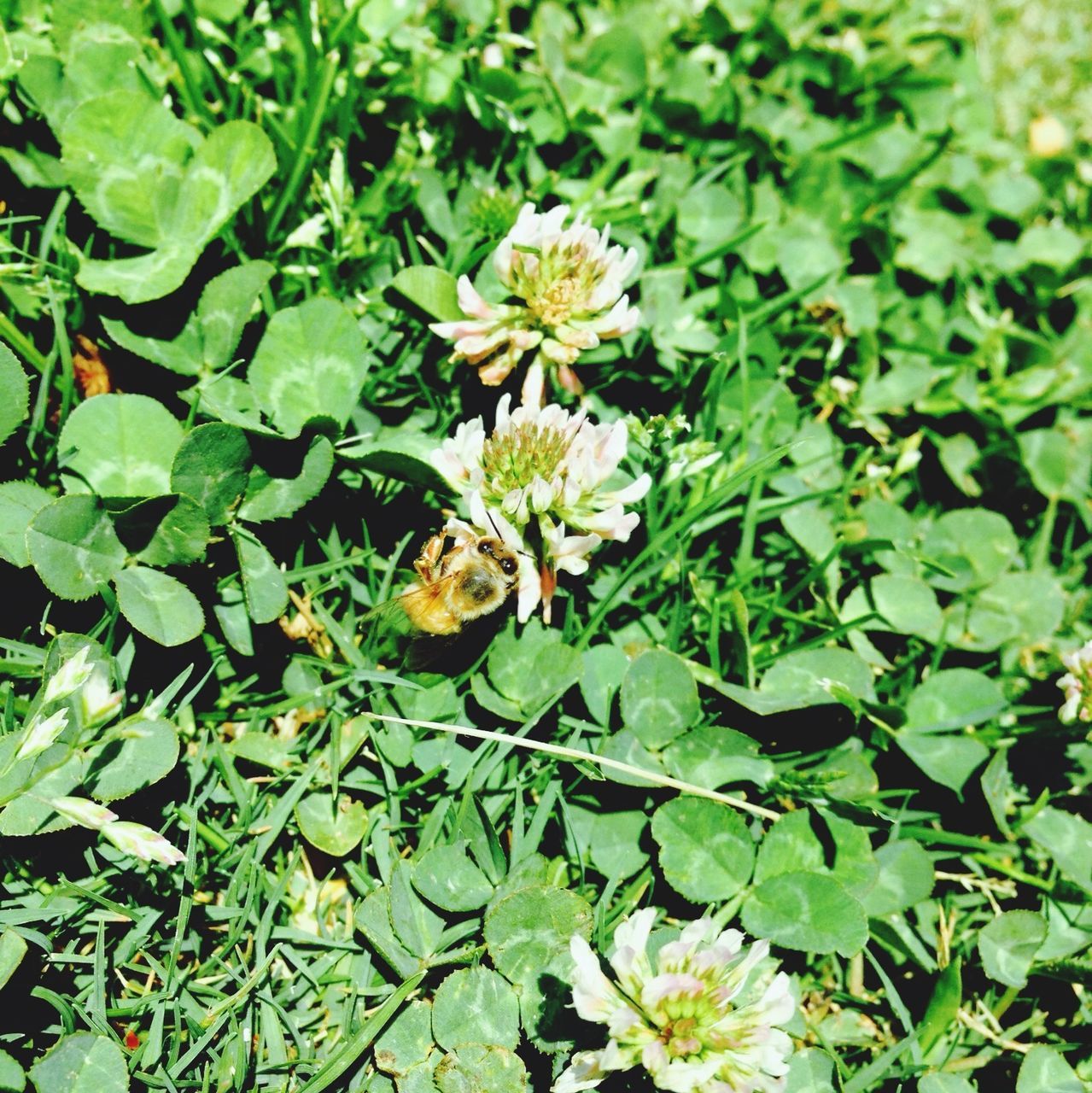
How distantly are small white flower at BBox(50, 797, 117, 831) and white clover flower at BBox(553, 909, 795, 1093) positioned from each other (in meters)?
0.75

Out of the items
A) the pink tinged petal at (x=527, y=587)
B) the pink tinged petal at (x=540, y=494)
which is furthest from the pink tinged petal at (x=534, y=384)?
the pink tinged petal at (x=527, y=587)

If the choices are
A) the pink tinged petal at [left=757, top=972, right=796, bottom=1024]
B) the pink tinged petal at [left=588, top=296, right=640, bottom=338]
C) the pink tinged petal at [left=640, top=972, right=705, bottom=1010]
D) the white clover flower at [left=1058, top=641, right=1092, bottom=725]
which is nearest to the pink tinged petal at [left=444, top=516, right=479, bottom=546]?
the pink tinged petal at [left=588, top=296, right=640, bottom=338]

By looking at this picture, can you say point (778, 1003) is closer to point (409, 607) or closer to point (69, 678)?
point (409, 607)

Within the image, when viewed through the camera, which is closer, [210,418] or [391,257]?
[210,418]

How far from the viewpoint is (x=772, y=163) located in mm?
2770

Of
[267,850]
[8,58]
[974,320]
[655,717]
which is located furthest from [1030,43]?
[267,850]

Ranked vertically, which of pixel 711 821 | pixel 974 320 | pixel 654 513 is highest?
pixel 974 320

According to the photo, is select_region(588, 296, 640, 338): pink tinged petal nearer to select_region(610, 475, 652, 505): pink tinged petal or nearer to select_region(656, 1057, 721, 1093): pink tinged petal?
select_region(610, 475, 652, 505): pink tinged petal

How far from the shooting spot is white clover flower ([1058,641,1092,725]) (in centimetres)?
→ 210

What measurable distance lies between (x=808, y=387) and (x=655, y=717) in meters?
1.05

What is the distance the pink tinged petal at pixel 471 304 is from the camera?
1.93 m

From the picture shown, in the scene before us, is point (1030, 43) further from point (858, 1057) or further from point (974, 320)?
point (858, 1057)

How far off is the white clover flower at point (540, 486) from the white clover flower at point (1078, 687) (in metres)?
1.02

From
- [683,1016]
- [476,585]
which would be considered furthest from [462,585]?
[683,1016]
